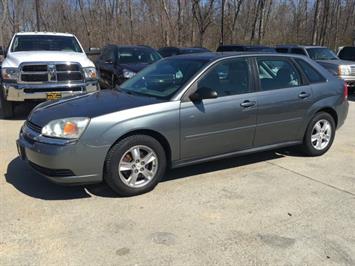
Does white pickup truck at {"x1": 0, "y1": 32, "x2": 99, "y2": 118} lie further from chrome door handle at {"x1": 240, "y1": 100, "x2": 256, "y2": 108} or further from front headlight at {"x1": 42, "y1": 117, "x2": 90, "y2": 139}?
chrome door handle at {"x1": 240, "y1": 100, "x2": 256, "y2": 108}

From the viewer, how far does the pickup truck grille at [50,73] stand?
8.32m

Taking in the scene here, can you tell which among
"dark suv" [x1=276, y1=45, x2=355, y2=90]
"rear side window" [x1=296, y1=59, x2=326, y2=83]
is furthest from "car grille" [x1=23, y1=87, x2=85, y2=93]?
"dark suv" [x1=276, y1=45, x2=355, y2=90]

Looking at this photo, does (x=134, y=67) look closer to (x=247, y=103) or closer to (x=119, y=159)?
(x=247, y=103)

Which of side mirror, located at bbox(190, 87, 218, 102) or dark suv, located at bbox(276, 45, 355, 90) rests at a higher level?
side mirror, located at bbox(190, 87, 218, 102)

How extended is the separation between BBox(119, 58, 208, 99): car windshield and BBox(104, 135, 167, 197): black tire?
64cm

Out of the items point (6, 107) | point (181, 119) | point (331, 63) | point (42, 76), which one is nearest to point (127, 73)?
point (42, 76)

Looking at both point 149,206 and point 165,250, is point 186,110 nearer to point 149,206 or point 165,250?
point 149,206

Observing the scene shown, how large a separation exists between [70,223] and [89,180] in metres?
0.56

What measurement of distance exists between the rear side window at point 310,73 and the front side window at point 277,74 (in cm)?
18

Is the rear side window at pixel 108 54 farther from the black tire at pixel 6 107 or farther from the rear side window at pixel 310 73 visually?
the rear side window at pixel 310 73

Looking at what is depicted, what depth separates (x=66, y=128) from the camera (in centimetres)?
421

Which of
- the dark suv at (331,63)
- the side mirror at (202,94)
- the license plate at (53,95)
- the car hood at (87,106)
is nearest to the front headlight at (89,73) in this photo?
the license plate at (53,95)

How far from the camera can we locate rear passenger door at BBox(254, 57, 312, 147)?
17.7 ft

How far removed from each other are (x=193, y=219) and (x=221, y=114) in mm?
1501
